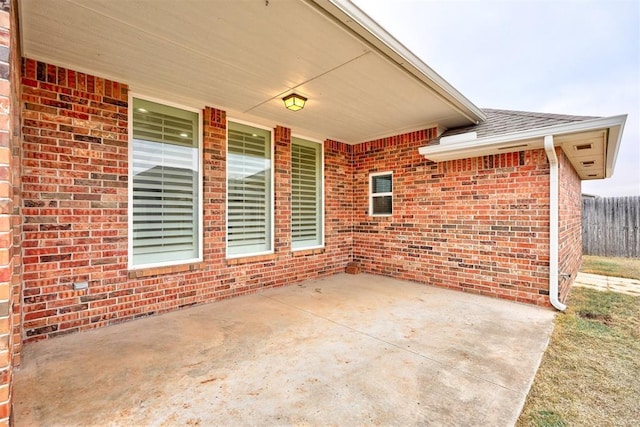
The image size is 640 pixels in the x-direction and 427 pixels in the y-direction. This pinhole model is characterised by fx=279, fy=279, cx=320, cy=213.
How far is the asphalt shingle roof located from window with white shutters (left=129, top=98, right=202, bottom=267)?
438 cm

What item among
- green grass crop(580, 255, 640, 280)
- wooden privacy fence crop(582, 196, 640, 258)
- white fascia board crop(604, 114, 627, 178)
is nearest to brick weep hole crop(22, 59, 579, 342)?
white fascia board crop(604, 114, 627, 178)

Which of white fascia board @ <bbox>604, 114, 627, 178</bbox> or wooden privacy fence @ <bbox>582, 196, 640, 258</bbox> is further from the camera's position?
wooden privacy fence @ <bbox>582, 196, 640, 258</bbox>

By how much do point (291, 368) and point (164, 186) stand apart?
9.83ft

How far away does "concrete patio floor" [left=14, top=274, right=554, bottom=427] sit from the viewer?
189 cm

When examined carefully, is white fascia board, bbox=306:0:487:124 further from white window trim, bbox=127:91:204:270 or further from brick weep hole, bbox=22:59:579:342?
white window trim, bbox=127:91:204:270

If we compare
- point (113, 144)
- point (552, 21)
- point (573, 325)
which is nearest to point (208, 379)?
point (113, 144)

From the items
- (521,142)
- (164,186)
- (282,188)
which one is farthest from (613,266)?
(164,186)

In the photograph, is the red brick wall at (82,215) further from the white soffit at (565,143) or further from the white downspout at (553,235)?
the white downspout at (553,235)

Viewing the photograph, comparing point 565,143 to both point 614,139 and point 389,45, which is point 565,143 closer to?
point 614,139

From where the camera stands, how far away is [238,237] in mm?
4711

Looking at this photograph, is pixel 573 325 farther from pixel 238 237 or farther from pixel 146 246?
pixel 146 246

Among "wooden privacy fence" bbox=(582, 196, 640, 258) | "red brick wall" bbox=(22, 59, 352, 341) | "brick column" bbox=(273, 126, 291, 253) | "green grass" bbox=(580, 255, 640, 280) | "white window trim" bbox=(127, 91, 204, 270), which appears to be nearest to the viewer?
"red brick wall" bbox=(22, 59, 352, 341)

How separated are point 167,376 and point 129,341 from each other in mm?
993

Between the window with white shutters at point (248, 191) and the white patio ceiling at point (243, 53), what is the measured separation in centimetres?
48
